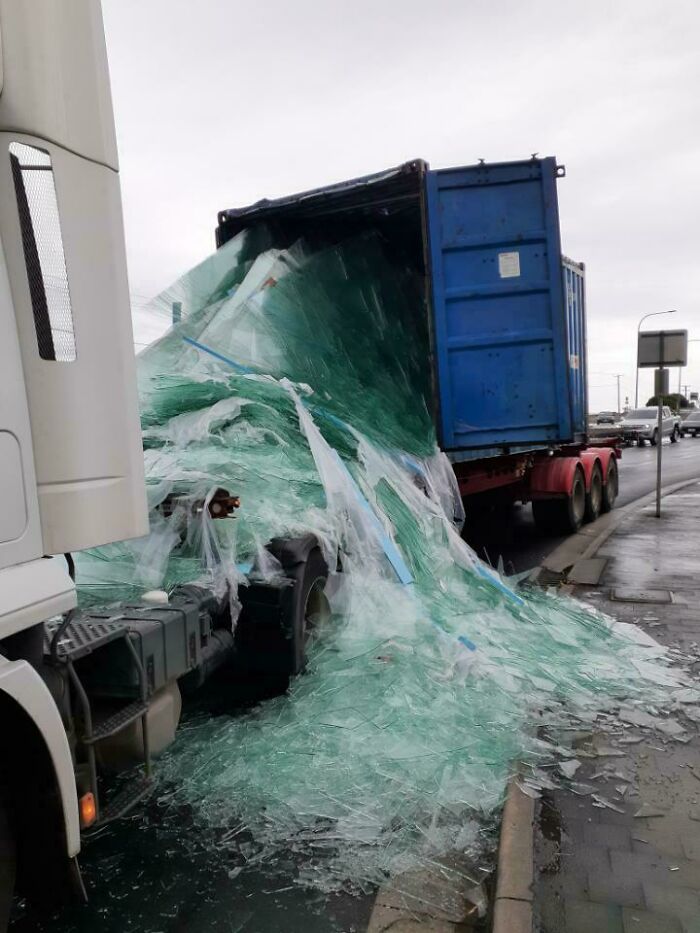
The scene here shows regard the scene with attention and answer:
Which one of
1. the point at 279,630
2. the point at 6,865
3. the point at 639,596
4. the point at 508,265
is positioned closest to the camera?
the point at 6,865

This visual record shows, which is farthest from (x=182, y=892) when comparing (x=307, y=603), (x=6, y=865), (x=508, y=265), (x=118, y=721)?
(x=508, y=265)

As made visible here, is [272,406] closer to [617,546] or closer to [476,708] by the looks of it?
[476,708]

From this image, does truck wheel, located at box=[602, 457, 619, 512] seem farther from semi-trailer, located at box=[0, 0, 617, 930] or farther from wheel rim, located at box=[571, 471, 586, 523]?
semi-trailer, located at box=[0, 0, 617, 930]

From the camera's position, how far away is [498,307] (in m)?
6.48

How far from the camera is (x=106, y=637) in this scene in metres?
2.48

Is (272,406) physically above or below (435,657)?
above

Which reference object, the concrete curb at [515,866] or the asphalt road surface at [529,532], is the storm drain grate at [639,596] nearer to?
the asphalt road surface at [529,532]

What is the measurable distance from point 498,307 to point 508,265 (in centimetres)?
36

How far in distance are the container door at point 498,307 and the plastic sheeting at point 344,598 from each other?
0.55 metres

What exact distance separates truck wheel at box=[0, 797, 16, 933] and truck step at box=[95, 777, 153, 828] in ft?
0.96

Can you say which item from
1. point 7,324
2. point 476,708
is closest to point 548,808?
point 476,708

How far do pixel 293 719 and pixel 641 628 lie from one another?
10.4 feet

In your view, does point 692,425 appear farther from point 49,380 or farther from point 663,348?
point 49,380

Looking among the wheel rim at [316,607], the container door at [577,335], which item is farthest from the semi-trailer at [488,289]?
the wheel rim at [316,607]
